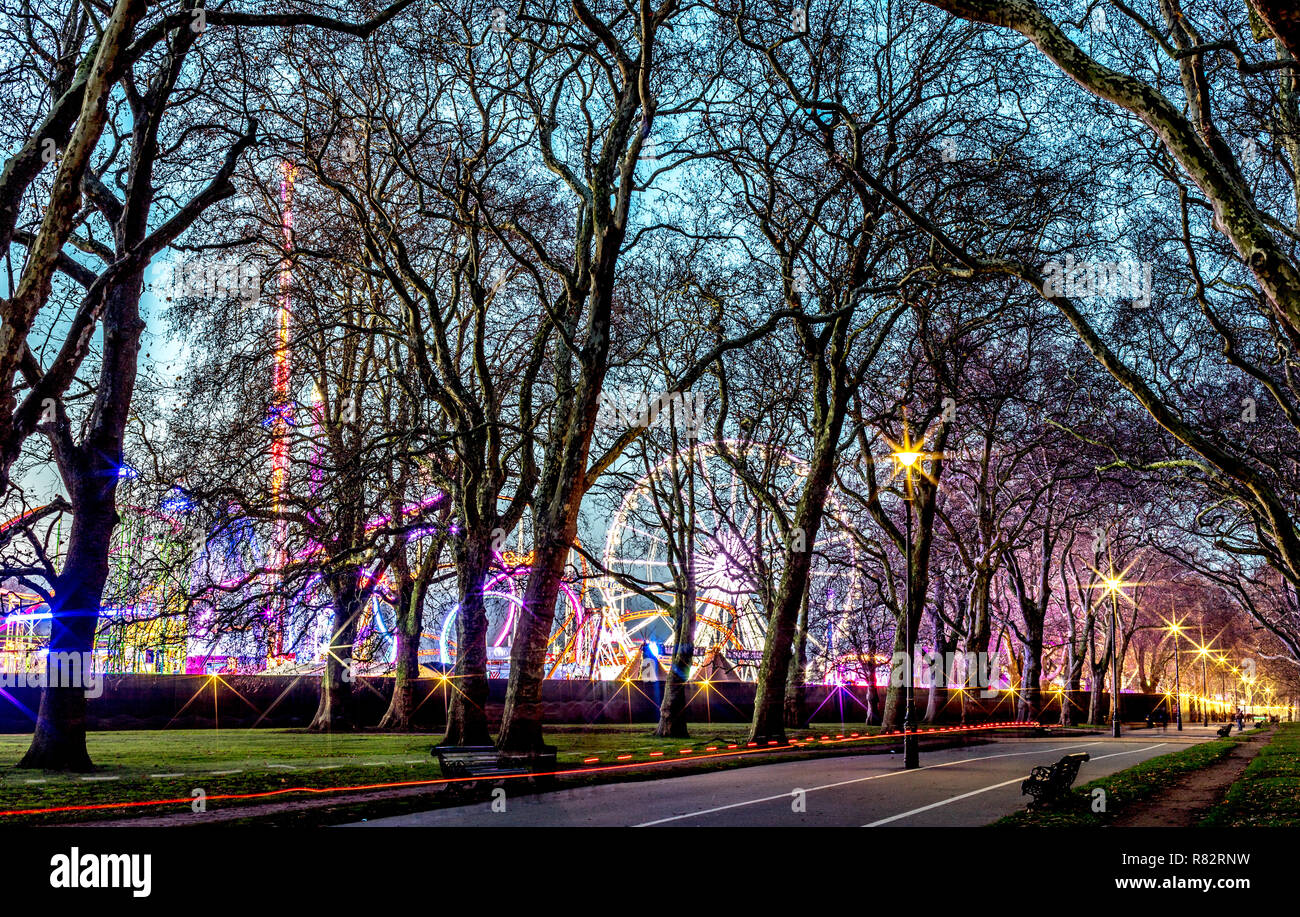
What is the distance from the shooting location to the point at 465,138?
22.4 meters

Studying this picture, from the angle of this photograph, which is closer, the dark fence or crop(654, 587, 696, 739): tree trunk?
crop(654, 587, 696, 739): tree trunk

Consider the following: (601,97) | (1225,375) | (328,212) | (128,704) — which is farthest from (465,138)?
(128,704)

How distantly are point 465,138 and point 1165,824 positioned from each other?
17.5 m

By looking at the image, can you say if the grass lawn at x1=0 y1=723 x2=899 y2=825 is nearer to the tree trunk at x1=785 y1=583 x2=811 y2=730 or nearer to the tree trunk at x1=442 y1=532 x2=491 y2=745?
the tree trunk at x1=442 y1=532 x2=491 y2=745

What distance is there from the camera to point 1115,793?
17047mm

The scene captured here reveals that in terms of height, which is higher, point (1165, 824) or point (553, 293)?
point (553, 293)

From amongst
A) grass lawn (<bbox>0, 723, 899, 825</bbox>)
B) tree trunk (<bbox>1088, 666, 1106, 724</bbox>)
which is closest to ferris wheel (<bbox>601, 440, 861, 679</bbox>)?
grass lawn (<bbox>0, 723, 899, 825</bbox>)

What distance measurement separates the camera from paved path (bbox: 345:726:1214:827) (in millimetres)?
12820

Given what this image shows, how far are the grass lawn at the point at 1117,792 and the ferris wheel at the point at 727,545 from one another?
9.28 m

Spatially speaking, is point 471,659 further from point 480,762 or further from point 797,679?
point 797,679

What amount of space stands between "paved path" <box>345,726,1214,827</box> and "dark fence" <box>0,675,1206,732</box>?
16.8 meters

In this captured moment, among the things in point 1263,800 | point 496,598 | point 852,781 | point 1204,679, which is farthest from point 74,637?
point 1204,679

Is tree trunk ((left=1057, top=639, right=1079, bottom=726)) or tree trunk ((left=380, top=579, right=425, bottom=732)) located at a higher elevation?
tree trunk ((left=380, top=579, right=425, bottom=732))
